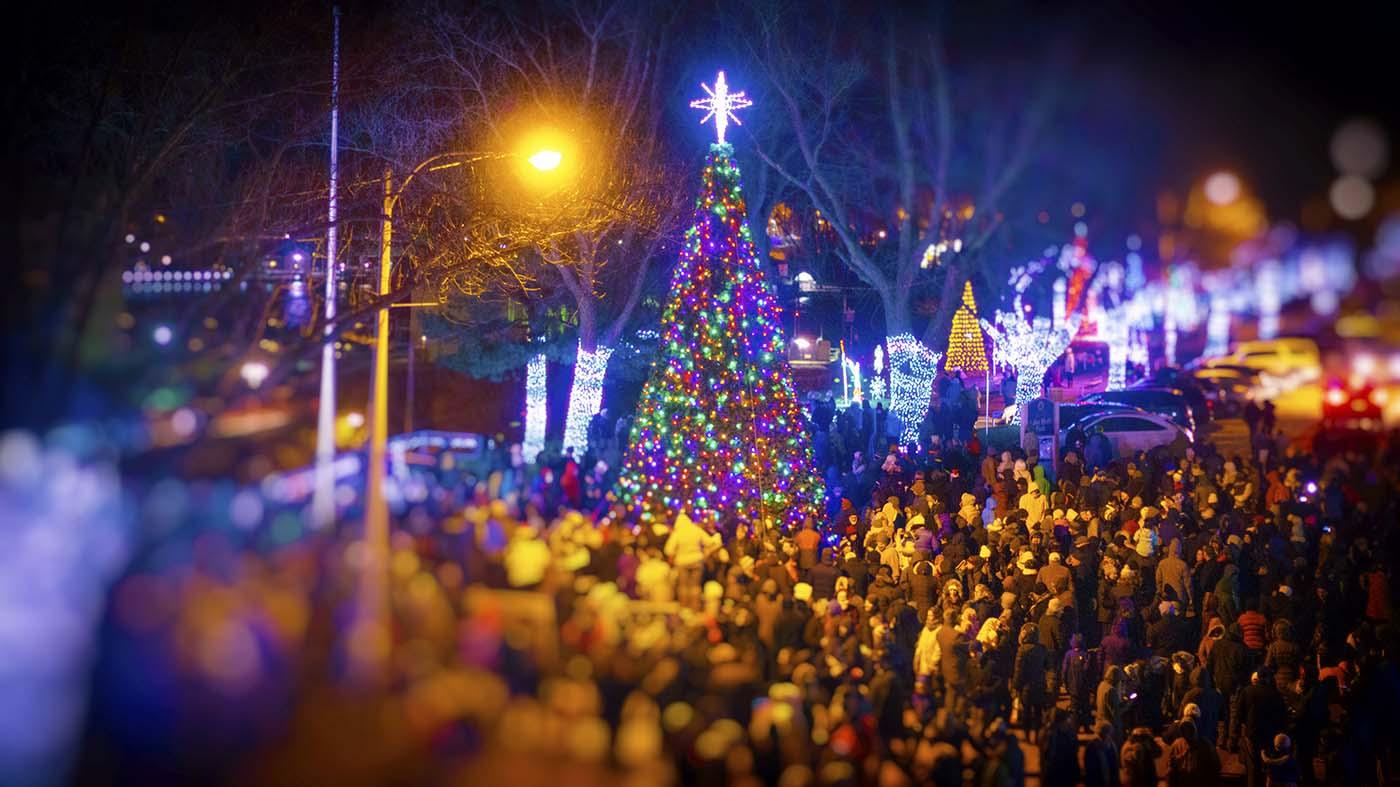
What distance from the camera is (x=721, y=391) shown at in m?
14.5

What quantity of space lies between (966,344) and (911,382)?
361 centimetres

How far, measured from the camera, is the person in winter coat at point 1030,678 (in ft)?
34.8

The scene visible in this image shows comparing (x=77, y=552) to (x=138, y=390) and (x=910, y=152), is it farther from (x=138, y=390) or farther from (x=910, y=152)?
(x=910, y=152)

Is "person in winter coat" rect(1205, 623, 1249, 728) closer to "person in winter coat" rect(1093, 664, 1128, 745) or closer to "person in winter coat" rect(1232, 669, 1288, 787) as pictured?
"person in winter coat" rect(1232, 669, 1288, 787)

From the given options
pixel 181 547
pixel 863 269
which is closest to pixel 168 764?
pixel 181 547

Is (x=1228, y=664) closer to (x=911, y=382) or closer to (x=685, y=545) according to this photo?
(x=685, y=545)

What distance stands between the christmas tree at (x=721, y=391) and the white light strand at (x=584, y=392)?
21.3ft

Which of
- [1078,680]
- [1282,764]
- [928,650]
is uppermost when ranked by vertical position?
[928,650]

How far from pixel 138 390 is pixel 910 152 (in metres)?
22.6

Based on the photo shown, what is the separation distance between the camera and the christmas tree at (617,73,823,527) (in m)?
14.2

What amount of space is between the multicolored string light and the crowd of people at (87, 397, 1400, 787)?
62 cm

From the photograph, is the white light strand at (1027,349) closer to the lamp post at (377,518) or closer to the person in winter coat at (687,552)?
the person in winter coat at (687,552)

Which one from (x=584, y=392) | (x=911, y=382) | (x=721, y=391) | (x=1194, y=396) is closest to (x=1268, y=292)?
(x=721, y=391)

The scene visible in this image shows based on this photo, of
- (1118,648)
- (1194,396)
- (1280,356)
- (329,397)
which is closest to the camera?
(329,397)
